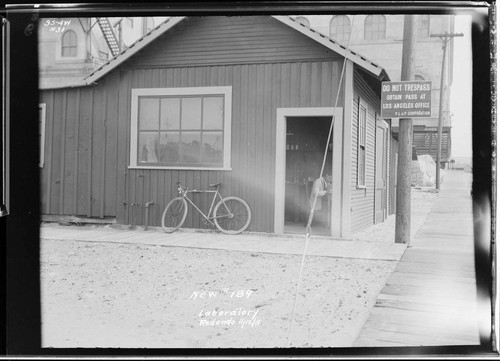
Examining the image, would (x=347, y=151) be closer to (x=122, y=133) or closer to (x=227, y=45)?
(x=227, y=45)

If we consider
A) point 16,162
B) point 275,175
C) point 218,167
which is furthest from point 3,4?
point 275,175

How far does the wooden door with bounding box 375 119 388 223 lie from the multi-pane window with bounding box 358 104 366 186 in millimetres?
147

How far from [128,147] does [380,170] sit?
3.25 metres

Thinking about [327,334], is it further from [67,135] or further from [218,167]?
[67,135]

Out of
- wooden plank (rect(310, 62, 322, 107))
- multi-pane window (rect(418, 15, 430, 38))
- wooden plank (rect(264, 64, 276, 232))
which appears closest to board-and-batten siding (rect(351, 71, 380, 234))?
wooden plank (rect(310, 62, 322, 107))

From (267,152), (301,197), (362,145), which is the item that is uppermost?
(362,145)

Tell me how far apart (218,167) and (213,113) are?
0.41m

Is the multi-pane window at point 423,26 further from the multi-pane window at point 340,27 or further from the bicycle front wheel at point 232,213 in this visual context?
the bicycle front wheel at point 232,213

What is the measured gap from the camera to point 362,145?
4.08 meters

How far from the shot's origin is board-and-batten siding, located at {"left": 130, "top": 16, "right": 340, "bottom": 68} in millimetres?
2633

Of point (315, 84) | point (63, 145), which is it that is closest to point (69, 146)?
point (63, 145)

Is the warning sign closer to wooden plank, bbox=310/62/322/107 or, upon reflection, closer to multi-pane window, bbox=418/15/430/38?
multi-pane window, bbox=418/15/430/38

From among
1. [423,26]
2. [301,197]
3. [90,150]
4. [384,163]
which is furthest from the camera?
Result: [384,163]

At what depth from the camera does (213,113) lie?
3178 mm
